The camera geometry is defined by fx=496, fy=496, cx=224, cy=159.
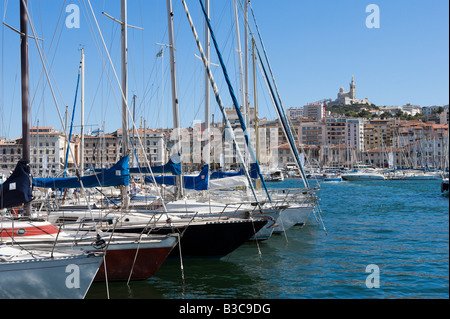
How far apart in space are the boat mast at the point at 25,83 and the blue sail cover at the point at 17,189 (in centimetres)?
57

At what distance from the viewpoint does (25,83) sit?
1300 cm

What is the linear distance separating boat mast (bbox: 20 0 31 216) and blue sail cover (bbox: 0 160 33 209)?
1.88 ft

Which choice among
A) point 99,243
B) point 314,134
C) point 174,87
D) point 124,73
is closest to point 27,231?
point 99,243

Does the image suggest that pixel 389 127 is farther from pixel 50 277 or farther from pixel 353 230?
pixel 50 277

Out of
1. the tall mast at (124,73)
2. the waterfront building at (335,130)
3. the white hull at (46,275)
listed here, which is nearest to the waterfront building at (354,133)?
the waterfront building at (335,130)

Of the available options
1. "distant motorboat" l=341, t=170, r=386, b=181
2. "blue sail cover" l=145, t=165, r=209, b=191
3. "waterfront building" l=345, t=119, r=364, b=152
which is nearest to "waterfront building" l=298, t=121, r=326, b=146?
"waterfront building" l=345, t=119, r=364, b=152

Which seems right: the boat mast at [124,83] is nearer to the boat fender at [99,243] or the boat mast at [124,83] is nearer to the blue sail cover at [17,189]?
the blue sail cover at [17,189]

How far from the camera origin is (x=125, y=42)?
58.9 ft

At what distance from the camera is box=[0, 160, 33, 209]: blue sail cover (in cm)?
1186

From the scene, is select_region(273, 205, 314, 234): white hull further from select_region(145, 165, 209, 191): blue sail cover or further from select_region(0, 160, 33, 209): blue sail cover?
select_region(0, 160, 33, 209): blue sail cover

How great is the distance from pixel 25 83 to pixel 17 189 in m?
2.91

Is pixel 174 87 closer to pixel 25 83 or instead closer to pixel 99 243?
pixel 25 83
